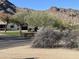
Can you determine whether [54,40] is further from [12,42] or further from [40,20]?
[40,20]

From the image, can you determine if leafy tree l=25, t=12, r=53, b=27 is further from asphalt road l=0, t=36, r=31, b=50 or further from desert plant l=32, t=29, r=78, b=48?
desert plant l=32, t=29, r=78, b=48

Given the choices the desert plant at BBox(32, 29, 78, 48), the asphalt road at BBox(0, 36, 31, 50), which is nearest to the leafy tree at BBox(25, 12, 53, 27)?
the asphalt road at BBox(0, 36, 31, 50)

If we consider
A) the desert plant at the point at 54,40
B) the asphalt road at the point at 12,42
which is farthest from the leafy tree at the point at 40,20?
the desert plant at the point at 54,40

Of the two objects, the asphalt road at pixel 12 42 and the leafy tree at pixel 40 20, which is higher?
the leafy tree at pixel 40 20

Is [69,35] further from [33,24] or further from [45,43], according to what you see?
[33,24]

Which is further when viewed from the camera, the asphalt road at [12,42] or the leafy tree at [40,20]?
the leafy tree at [40,20]

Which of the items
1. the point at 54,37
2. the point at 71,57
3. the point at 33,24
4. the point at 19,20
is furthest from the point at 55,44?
the point at 19,20

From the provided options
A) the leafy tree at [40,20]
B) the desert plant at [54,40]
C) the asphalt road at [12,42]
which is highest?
the leafy tree at [40,20]

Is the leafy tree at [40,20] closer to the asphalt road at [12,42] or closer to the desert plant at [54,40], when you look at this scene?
the asphalt road at [12,42]

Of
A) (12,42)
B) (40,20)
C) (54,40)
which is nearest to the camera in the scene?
(54,40)

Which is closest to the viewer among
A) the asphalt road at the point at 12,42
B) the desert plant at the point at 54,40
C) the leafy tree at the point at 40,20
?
the desert plant at the point at 54,40

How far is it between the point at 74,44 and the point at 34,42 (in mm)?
3302

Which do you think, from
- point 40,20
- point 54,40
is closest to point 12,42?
point 54,40

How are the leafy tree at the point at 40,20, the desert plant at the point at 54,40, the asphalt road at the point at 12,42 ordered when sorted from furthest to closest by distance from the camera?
the leafy tree at the point at 40,20 < the asphalt road at the point at 12,42 < the desert plant at the point at 54,40
